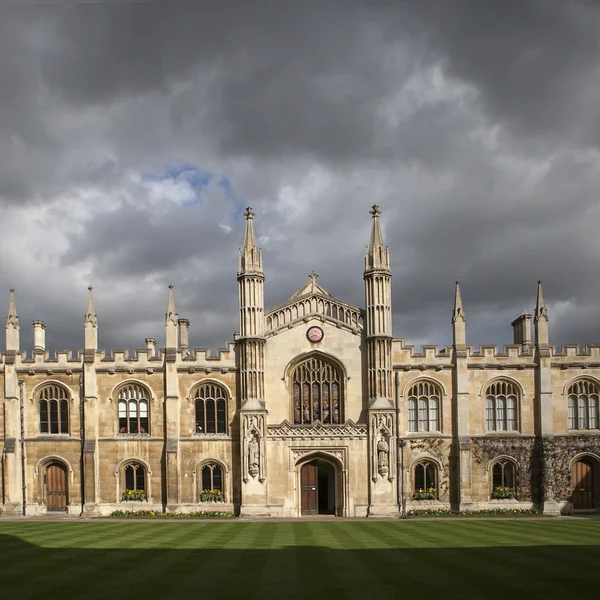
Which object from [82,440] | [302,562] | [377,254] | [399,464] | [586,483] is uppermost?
[377,254]

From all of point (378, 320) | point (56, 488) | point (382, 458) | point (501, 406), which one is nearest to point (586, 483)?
point (501, 406)

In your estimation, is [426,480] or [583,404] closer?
[426,480]

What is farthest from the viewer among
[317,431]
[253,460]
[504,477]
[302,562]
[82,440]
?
[82,440]

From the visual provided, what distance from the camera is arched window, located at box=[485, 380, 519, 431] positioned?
44938mm

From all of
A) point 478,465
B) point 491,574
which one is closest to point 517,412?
point 478,465

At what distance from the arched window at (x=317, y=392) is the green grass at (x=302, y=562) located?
1063 centimetres

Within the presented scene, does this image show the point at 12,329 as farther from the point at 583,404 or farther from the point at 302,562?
the point at 583,404

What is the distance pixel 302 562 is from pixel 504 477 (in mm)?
24788

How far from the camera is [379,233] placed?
44.7 metres

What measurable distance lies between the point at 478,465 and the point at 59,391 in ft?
81.0

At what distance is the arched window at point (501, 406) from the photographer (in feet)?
147

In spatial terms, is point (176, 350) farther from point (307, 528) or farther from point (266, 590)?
point (266, 590)

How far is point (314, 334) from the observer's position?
44.6 m

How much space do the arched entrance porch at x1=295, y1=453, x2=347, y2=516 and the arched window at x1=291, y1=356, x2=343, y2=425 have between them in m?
2.22
